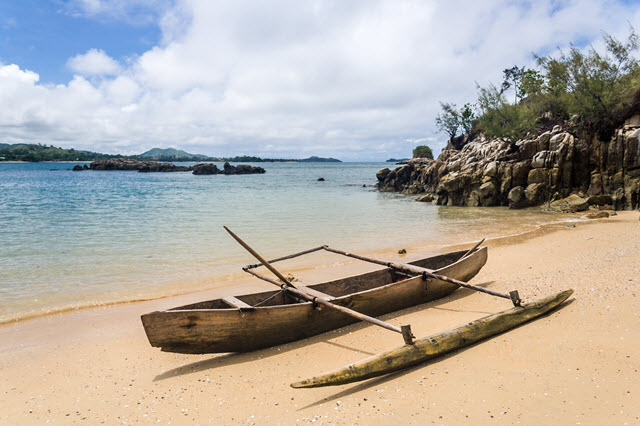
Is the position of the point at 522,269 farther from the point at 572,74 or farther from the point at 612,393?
the point at 572,74

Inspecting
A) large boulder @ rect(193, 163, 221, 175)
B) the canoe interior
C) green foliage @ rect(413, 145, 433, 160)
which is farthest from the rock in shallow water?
large boulder @ rect(193, 163, 221, 175)

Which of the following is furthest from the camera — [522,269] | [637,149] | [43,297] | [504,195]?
[504,195]

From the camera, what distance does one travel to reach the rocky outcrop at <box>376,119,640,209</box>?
20688 mm

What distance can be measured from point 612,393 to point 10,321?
10378 mm

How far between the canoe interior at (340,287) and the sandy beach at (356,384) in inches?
34.7

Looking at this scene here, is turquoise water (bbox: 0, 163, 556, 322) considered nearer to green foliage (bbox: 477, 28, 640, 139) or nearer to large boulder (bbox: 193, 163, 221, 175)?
green foliage (bbox: 477, 28, 640, 139)

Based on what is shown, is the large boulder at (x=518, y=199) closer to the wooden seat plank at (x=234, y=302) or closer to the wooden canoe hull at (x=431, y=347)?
the wooden canoe hull at (x=431, y=347)

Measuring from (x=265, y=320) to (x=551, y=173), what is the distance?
24.3 metres

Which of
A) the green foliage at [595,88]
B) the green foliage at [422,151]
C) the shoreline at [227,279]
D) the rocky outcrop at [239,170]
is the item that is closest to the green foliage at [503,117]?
the green foliage at [595,88]

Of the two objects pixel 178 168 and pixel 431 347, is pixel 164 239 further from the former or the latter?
pixel 178 168

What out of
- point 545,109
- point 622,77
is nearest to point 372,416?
point 622,77

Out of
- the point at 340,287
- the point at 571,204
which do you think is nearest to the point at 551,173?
Answer: the point at 571,204

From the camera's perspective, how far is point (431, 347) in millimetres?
5262

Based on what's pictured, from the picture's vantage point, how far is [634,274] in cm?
799
